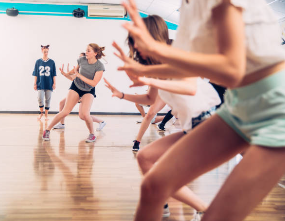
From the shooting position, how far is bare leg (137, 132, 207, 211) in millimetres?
1540

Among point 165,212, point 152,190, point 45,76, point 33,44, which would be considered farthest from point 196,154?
point 33,44

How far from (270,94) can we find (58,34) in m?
8.81

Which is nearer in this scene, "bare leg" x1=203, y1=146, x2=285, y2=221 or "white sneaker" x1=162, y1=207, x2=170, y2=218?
"bare leg" x1=203, y1=146, x2=285, y2=221

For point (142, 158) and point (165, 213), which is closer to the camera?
point (142, 158)

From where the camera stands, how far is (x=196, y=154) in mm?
943

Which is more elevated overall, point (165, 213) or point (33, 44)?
point (165, 213)

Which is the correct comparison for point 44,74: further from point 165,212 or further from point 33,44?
point 165,212

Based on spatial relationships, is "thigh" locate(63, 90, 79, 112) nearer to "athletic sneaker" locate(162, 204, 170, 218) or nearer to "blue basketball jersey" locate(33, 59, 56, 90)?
"athletic sneaker" locate(162, 204, 170, 218)

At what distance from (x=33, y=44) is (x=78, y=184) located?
7.33 metres

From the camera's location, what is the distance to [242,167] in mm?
823

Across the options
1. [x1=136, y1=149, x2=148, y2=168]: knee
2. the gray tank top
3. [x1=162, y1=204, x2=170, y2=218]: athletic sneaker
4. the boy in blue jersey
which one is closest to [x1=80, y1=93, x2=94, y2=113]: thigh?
the gray tank top

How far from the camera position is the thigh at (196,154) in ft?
3.07

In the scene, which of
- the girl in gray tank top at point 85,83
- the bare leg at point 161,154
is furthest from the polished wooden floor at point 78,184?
the girl in gray tank top at point 85,83

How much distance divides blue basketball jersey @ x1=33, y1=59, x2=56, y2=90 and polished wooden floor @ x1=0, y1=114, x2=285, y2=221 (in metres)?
3.06
